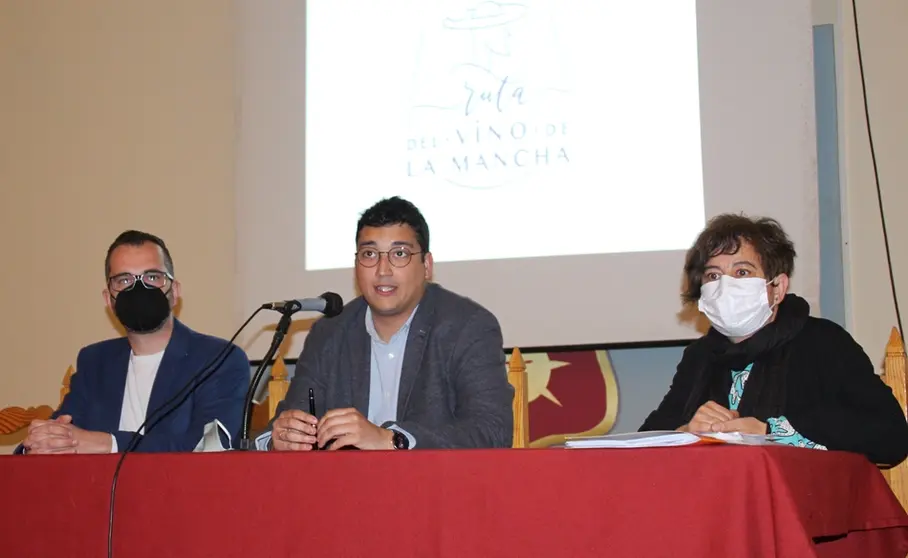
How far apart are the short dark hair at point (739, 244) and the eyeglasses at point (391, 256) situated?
80 centimetres

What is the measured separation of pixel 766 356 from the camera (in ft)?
8.70

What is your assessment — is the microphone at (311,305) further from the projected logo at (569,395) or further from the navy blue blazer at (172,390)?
the projected logo at (569,395)

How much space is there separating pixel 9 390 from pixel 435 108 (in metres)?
2.45

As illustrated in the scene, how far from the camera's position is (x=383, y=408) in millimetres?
2752

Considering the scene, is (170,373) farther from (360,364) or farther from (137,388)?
(360,364)

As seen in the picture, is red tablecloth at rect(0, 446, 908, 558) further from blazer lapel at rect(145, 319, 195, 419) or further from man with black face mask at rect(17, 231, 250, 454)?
blazer lapel at rect(145, 319, 195, 419)

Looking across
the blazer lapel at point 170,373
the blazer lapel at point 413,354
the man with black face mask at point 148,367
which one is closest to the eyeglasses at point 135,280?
the man with black face mask at point 148,367

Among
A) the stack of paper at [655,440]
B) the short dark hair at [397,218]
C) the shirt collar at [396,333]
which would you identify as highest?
the short dark hair at [397,218]

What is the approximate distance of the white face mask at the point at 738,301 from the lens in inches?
102

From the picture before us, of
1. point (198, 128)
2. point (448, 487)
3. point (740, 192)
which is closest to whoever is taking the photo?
point (448, 487)

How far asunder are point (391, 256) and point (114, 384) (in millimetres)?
1019

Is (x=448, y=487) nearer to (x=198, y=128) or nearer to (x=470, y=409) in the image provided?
(x=470, y=409)

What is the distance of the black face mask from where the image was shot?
2.89 meters

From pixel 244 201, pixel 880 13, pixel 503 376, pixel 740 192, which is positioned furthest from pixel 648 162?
pixel 244 201
